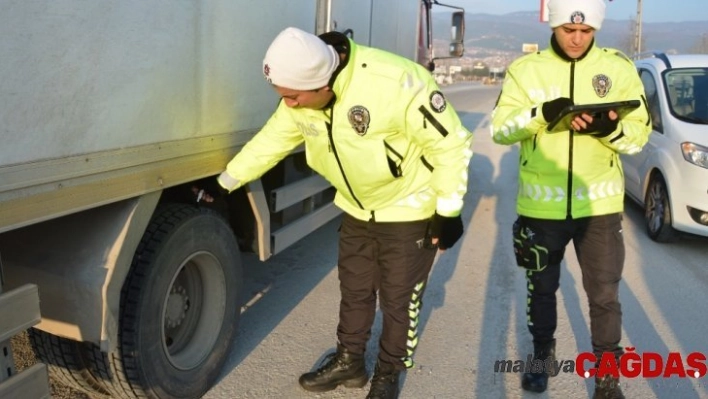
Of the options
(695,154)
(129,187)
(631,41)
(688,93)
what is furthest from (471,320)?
(631,41)

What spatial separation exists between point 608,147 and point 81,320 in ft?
8.04

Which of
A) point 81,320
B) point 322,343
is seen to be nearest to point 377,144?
point 81,320

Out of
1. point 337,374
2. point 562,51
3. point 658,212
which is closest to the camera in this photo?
point 562,51

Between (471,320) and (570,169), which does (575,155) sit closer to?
(570,169)

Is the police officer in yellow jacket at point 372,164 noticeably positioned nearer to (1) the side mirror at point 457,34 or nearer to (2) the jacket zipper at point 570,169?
(2) the jacket zipper at point 570,169

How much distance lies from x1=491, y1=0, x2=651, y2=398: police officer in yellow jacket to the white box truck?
4.44 feet

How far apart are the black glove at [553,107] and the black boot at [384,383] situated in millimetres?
1424

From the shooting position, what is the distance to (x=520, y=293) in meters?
4.75

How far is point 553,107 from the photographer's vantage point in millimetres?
2758

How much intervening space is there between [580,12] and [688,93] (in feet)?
14.1

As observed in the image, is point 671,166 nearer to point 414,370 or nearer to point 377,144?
point 414,370

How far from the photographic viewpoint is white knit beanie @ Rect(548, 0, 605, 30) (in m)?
2.82

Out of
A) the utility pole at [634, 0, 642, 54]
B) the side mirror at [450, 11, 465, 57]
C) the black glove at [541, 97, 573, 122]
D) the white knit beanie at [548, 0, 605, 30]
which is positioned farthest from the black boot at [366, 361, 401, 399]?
the utility pole at [634, 0, 642, 54]

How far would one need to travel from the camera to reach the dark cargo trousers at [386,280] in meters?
2.99
